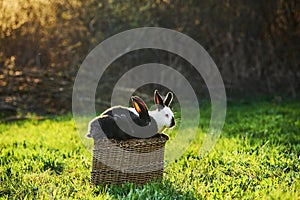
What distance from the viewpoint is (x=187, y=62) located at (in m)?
8.88

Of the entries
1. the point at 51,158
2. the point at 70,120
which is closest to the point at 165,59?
the point at 70,120

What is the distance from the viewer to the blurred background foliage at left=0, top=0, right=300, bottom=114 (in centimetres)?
758

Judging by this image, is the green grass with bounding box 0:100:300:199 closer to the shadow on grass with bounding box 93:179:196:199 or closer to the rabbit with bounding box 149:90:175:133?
the shadow on grass with bounding box 93:179:196:199

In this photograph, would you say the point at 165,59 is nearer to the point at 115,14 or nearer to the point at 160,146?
the point at 115,14

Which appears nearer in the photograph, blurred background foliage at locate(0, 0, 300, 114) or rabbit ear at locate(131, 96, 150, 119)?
rabbit ear at locate(131, 96, 150, 119)

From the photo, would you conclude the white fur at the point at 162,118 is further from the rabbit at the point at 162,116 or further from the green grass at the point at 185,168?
the green grass at the point at 185,168

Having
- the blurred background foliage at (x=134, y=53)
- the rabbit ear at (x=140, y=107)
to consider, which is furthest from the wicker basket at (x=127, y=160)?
the blurred background foliage at (x=134, y=53)

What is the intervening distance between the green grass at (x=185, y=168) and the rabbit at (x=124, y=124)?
0.40 metres

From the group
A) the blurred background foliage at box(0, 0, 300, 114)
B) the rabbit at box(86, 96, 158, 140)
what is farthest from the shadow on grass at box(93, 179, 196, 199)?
the blurred background foliage at box(0, 0, 300, 114)

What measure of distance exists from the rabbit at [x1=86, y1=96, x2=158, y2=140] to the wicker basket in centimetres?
6

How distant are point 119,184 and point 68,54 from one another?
200 inches

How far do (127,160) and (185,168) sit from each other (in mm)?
808

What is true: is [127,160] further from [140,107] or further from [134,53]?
[134,53]

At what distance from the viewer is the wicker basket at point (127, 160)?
3.32 metres
